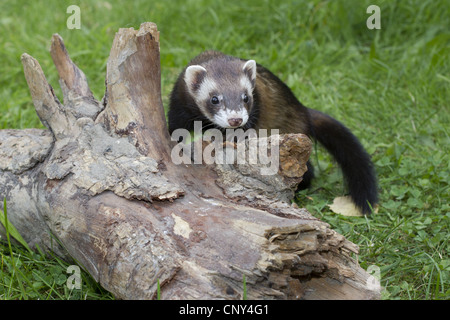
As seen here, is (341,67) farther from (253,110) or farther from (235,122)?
(235,122)

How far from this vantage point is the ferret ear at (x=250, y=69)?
3.50 m

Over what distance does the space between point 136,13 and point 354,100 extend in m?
2.25

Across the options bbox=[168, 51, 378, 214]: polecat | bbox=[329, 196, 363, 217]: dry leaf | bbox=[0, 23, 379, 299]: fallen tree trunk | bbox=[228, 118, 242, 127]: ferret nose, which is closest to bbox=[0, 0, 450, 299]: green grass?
bbox=[329, 196, 363, 217]: dry leaf

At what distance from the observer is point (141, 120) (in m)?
2.57

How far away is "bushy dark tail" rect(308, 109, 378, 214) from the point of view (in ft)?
10.7

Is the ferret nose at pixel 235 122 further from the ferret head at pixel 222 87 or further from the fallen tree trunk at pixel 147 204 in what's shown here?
the fallen tree trunk at pixel 147 204

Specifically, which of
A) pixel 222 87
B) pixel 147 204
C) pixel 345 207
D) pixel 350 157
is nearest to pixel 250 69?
pixel 222 87

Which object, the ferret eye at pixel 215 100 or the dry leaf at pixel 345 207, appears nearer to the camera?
the dry leaf at pixel 345 207

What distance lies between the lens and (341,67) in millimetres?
4879

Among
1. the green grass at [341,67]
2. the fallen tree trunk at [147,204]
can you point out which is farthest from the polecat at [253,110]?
the fallen tree trunk at [147,204]

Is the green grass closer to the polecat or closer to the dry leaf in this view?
the dry leaf

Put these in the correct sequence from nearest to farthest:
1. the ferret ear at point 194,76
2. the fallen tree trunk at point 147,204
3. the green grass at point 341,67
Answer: the fallen tree trunk at point 147,204, the green grass at point 341,67, the ferret ear at point 194,76

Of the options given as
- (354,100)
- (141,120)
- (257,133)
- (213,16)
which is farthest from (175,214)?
(213,16)
